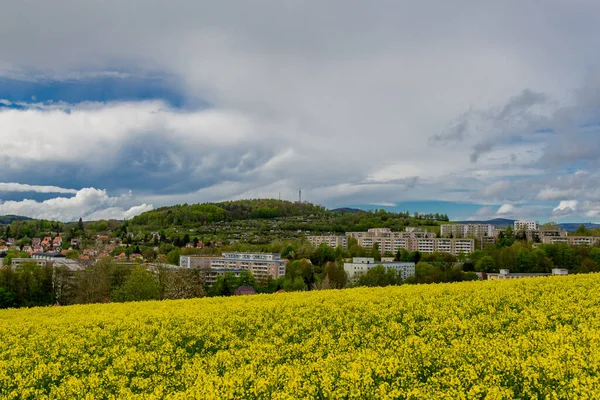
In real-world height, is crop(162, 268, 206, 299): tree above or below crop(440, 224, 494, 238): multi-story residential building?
below

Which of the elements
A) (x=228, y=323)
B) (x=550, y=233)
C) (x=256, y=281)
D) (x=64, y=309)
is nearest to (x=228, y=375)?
(x=228, y=323)

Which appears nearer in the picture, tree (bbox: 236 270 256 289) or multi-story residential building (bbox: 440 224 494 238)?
tree (bbox: 236 270 256 289)

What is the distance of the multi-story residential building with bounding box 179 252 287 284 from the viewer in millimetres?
104312

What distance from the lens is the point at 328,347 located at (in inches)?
502

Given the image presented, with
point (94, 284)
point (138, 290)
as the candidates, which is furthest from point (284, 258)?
point (138, 290)

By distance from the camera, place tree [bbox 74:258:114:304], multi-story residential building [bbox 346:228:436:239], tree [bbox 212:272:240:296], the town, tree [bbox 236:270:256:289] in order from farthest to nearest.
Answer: multi-story residential building [bbox 346:228:436:239] → tree [bbox 236:270:256:289] → tree [bbox 212:272:240:296] → the town → tree [bbox 74:258:114:304]

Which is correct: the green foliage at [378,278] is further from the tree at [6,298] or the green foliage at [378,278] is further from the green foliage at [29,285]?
the tree at [6,298]

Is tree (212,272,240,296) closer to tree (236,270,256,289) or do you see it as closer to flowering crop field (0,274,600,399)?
tree (236,270,256,289)

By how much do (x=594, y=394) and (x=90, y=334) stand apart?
13606 millimetres

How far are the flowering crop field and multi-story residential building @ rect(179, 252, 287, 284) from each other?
270ft

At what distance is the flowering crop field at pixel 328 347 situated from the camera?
8.34 meters

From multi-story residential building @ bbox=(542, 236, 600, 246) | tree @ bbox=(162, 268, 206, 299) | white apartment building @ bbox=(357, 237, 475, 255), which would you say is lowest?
tree @ bbox=(162, 268, 206, 299)

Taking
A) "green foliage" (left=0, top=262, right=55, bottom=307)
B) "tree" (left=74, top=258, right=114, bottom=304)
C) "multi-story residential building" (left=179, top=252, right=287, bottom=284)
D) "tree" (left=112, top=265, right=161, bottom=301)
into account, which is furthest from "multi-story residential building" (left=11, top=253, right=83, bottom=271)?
"multi-story residential building" (left=179, top=252, right=287, bottom=284)

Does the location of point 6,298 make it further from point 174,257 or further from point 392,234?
point 392,234
